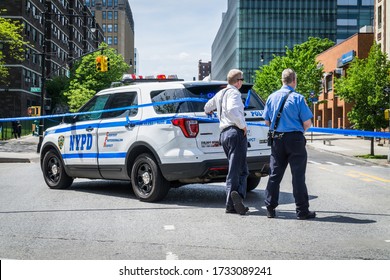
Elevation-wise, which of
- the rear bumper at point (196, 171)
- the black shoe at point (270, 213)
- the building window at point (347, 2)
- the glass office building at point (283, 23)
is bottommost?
the black shoe at point (270, 213)

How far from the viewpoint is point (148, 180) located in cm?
911

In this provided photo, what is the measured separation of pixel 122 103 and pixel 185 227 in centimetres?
347

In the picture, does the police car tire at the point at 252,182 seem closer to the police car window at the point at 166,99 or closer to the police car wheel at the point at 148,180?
the police car wheel at the point at 148,180

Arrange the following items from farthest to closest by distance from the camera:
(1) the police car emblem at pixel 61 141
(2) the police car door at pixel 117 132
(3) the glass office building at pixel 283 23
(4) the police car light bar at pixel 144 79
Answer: (3) the glass office building at pixel 283 23 < (4) the police car light bar at pixel 144 79 < (1) the police car emblem at pixel 61 141 < (2) the police car door at pixel 117 132

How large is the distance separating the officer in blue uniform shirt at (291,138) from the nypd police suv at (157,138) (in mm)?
1328

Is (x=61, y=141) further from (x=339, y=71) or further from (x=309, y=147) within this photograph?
Answer: (x=339, y=71)

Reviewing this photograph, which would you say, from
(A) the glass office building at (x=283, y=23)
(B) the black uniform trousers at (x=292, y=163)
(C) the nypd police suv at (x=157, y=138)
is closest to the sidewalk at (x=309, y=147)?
(C) the nypd police suv at (x=157, y=138)

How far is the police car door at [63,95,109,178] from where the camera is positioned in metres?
10.2

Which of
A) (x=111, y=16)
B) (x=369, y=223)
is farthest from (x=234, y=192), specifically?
(x=111, y=16)

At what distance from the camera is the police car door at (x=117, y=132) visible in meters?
9.42

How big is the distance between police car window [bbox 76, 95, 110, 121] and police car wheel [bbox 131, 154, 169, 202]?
1.58 metres

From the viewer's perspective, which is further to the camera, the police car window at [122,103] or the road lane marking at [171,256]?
the police car window at [122,103]

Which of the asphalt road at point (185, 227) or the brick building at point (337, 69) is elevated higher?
the brick building at point (337, 69)

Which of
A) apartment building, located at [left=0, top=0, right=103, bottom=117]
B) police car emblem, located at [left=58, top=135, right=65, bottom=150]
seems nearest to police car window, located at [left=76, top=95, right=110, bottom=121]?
police car emblem, located at [left=58, top=135, right=65, bottom=150]
